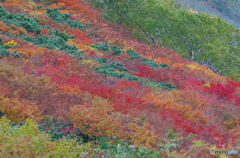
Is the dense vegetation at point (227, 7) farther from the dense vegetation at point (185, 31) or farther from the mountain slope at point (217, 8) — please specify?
the dense vegetation at point (185, 31)

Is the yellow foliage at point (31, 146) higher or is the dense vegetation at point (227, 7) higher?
the dense vegetation at point (227, 7)

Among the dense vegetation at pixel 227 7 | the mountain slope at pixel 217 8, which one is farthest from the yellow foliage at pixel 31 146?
the dense vegetation at pixel 227 7

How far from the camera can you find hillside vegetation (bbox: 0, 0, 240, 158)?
22.6ft

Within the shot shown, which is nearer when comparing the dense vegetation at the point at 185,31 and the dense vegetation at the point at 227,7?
the dense vegetation at the point at 185,31

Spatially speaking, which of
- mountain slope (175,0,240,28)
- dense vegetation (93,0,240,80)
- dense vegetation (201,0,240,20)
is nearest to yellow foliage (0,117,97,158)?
dense vegetation (93,0,240,80)

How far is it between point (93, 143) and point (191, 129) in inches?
117

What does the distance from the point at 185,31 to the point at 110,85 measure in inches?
535

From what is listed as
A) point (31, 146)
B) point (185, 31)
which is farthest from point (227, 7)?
point (31, 146)

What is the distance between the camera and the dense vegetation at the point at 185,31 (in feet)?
77.0

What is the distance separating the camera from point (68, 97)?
9.51 m

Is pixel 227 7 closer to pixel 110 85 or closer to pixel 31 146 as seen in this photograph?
pixel 110 85

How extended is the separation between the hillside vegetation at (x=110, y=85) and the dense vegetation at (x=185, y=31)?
92 mm

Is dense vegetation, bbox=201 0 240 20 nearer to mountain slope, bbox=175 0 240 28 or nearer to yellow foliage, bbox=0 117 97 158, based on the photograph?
mountain slope, bbox=175 0 240 28

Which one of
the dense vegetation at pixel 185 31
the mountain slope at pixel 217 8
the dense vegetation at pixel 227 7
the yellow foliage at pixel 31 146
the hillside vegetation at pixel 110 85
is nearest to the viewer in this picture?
the yellow foliage at pixel 31 146
